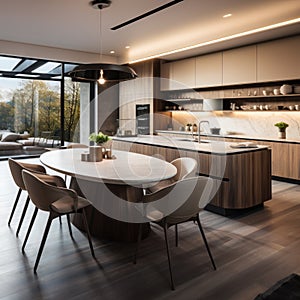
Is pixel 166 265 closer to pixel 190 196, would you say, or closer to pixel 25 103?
pixel 190 196

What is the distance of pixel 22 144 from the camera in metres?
8.22

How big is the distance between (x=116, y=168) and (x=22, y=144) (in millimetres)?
5851

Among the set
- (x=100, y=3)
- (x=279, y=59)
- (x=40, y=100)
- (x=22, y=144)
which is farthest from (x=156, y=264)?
(x=40, y=100)

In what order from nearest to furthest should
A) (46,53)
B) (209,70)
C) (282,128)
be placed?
(282,128) < (209,70) < (46,53)

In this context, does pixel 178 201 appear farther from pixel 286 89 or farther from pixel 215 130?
pixel 215 130

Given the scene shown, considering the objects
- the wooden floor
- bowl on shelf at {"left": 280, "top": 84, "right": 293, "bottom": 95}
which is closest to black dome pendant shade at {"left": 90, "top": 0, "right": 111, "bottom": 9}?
the wooden floor

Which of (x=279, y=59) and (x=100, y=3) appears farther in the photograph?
(x=279, y=59)

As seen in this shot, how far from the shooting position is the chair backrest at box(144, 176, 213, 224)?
2441 millimetres

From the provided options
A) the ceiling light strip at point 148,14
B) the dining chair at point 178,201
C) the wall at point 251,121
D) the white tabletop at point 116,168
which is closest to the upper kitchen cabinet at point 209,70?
the wall at point 251,121

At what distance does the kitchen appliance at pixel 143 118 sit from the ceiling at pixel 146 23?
1.42m

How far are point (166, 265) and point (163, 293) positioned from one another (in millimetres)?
411

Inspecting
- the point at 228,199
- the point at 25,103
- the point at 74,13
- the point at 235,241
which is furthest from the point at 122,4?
the point at 25,103

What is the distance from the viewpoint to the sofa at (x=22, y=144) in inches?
315

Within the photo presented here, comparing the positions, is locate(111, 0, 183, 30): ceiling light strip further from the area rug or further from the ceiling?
the area rug
